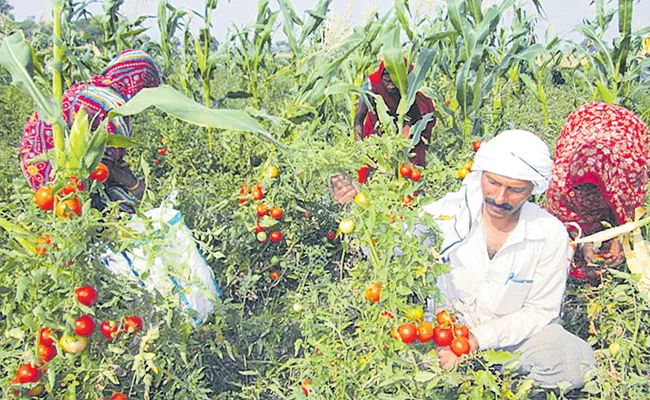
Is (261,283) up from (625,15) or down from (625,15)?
down

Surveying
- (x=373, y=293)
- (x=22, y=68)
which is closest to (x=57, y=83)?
(x=22, y=68)

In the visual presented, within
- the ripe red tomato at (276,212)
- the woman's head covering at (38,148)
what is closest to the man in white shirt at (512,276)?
A: the ripe red tomato at (276,212)

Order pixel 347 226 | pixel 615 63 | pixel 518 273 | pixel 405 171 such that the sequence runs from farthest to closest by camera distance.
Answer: pixel 615 63
pixel 405 171
pixel 518 273
pixel 347 226

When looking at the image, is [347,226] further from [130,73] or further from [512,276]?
[130,73]

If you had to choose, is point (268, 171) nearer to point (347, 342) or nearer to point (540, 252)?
point (347, 342)

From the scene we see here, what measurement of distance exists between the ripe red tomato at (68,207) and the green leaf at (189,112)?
26 centimetres

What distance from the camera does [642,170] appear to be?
95.6 inches

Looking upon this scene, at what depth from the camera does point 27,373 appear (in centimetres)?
149

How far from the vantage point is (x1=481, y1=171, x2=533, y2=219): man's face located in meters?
1.97

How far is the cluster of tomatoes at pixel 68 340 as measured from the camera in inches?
58.8

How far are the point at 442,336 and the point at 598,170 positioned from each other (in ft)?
4.22

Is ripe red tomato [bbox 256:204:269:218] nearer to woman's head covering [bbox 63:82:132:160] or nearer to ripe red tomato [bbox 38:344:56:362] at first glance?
woman's head covering [bbox 63:82:132:160]

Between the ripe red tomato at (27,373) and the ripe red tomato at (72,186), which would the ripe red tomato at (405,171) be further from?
the ripe red tomato at (27,373)

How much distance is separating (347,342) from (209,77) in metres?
3.28
